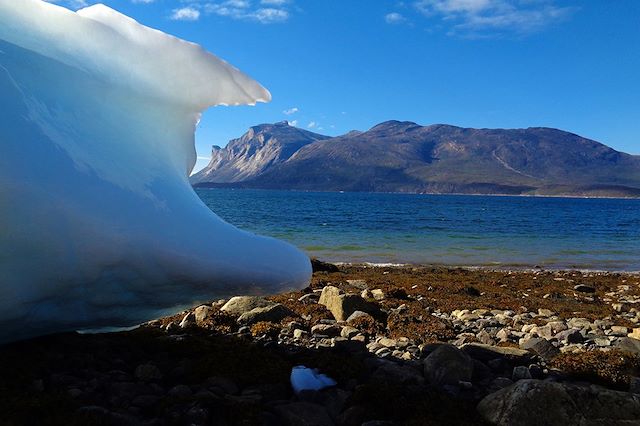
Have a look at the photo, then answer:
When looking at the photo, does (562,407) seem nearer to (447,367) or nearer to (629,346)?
(447,367)

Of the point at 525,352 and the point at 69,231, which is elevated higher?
the point at 69,231

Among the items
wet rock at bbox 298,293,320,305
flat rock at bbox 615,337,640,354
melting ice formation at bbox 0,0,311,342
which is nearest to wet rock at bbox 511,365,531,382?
flat rock at bbox 615,337,640,354

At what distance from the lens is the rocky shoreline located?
18.4 feet

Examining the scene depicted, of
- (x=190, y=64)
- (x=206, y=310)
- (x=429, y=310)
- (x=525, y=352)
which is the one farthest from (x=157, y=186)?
(x=429, y=310)

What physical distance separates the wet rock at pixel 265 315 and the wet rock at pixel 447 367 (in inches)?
163

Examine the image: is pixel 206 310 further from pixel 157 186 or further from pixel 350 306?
pixel 157 186

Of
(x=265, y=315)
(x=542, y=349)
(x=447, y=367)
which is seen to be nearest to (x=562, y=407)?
(x=447, y=367)

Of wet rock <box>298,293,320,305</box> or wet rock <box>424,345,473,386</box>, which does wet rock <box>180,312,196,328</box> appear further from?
wet rock <box>424,345,473,386</box>

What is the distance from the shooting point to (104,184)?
19.8 feet

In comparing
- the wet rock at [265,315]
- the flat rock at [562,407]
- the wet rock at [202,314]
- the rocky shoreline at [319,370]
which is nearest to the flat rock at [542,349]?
the rocky shoreline at [319,370]

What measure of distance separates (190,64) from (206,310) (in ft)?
17.9

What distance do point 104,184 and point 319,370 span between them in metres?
3.68

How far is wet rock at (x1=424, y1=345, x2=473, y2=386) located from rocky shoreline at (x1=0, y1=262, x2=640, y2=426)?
2 centimetres

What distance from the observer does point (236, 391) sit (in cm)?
646
